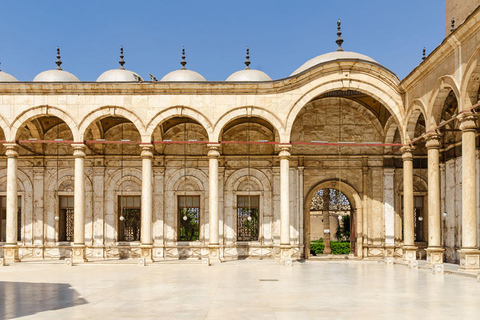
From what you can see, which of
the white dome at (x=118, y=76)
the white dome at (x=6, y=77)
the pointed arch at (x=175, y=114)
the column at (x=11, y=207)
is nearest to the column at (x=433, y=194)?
the pointed arch at (x=175, y=114)

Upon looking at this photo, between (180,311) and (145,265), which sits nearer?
(180,311)

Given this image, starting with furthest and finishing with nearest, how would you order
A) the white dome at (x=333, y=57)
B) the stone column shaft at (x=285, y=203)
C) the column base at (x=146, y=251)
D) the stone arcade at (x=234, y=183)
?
1. the stone arcade at (x=234, y=183)
2. the white dome at (x=333, y=57)
3. the column base at (x=146, y=251)
4. the stone column shaft at (x=285, y=203)

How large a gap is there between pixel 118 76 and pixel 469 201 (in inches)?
688

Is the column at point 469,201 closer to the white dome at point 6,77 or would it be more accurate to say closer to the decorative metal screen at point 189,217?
the decorative metal screen at point 189,217

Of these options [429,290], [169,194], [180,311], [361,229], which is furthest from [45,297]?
[361,229]

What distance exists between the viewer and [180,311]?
9.94 m

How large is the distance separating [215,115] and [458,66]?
942 centimetres

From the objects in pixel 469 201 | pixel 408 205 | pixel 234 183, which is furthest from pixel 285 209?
pixel 469 201

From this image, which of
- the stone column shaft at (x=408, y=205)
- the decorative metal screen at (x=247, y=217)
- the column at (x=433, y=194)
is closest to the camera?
the column at (x=433, y=194)

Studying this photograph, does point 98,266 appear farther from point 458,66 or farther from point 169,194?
point 458,66

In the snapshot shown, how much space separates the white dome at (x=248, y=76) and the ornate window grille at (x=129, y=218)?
7.28m

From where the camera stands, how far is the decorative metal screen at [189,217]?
84.9 feet

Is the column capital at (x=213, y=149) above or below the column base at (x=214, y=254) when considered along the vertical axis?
above

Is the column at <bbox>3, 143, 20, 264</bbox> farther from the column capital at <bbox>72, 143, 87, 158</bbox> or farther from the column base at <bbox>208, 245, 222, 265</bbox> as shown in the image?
the column base at <bbox>208, 245, 222, 265</bbox>
